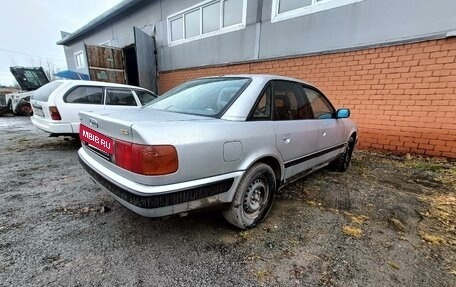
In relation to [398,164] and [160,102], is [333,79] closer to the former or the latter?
[398,164]

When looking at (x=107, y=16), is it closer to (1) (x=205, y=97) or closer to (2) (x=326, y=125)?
(1) (x=205, y=97)

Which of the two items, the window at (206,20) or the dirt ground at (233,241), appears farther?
the window at (206,20)

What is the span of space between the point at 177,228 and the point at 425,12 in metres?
5.74

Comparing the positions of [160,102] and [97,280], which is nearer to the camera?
[97,280]

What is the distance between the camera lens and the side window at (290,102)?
2.50 m

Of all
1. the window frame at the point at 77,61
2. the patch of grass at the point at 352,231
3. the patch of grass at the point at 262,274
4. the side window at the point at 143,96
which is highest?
Result: the window frame at the point at 77,61

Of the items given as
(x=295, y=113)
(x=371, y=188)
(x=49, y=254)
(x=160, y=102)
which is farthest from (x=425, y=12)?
(x=49, y=254)

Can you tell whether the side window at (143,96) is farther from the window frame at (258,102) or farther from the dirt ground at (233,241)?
the window frame at (258,102)

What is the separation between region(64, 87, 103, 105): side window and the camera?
4.70 meters

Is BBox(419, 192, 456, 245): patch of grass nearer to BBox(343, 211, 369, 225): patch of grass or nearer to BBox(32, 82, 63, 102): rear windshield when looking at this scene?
BBox(343, 211, 369, 225): patch of grass

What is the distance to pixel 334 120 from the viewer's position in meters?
3.41

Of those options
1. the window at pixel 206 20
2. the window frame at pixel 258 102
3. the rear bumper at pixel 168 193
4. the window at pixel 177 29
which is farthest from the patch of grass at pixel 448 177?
the window at pixel 177 29

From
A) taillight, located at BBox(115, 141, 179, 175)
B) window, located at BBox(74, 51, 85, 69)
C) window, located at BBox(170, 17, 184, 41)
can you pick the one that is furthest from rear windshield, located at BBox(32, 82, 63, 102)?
window, located at BBox(74, 51, 85, 69)

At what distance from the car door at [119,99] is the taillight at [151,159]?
3.97 metres
